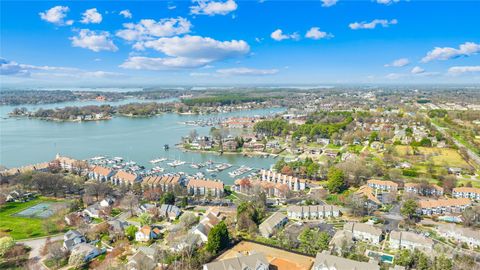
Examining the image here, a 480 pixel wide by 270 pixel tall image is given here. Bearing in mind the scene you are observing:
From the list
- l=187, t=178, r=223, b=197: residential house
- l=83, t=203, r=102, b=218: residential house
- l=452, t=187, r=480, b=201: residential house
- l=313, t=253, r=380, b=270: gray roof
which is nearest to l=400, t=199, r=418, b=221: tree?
l=452, t=187, r=480, b=201: residential house

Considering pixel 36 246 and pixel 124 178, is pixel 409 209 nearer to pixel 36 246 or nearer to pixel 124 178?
pixel 36 246

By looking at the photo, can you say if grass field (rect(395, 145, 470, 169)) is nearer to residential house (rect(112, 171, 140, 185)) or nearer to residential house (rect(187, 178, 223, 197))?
residential house (rect(187, 178, 223, 197))

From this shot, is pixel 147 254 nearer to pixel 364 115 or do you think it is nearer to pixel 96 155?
pixel 96 155

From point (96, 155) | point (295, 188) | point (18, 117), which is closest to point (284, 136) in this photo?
point (295, 188)

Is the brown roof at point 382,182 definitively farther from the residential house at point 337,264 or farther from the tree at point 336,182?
the residential house at point 337,264

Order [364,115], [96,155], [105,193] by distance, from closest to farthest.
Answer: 1. [105,193]
2. [96,155]
3. [364,115]

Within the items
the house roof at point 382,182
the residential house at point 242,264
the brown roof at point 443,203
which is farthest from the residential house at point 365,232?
the house roof at point 382,182

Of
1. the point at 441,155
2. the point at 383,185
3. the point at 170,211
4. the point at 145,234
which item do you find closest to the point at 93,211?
the point at 170,211
